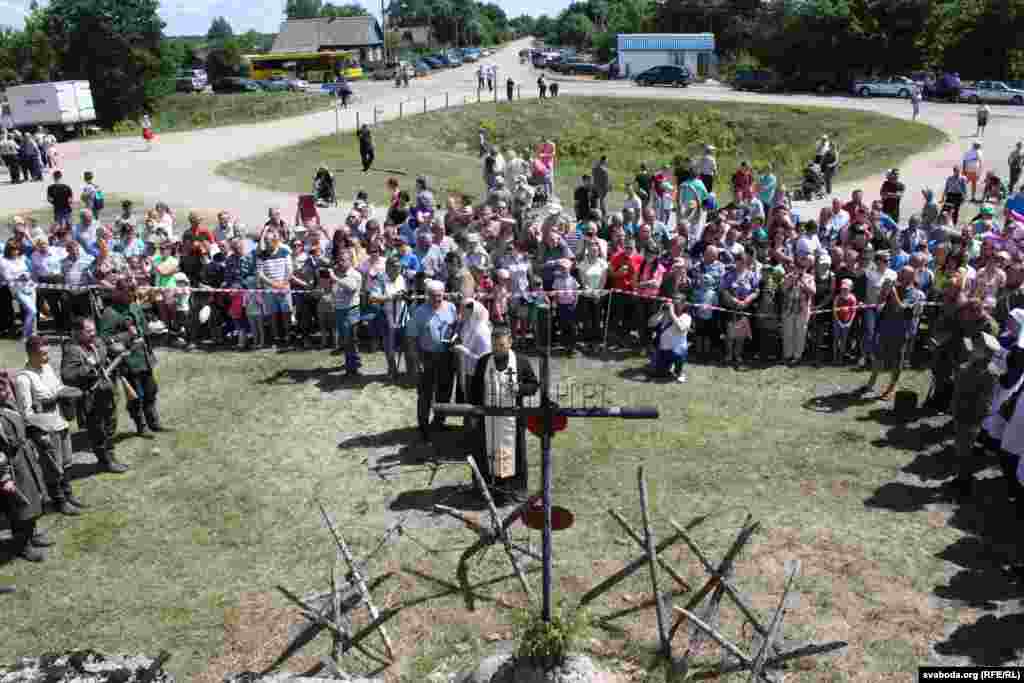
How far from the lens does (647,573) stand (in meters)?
8.23

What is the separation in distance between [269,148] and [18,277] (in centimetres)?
2224

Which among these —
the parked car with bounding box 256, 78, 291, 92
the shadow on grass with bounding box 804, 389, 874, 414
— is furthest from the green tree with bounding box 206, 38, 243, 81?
the shadow on grass with bounding box 804, 389, 874, 414

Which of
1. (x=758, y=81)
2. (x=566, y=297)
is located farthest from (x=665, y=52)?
(x=566, y=297)

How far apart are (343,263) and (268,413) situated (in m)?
2.56

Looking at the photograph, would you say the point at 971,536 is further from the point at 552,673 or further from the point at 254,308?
the point at 254,308

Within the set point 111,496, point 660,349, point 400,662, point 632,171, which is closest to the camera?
point 400,662

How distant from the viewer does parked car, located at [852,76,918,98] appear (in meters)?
50.1

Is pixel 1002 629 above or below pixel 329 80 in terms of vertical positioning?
below

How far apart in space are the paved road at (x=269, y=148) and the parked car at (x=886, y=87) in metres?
1.28

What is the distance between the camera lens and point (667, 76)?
5750cm

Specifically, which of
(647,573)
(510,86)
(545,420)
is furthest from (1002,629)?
(510,86)

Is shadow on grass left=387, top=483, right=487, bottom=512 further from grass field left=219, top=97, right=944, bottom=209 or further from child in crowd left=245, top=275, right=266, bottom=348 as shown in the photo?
grass field left=219, top=97, right=944, bottom=209

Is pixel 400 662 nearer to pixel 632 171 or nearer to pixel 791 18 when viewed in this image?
pixel 632 171

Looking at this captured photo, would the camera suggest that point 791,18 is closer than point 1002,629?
No
